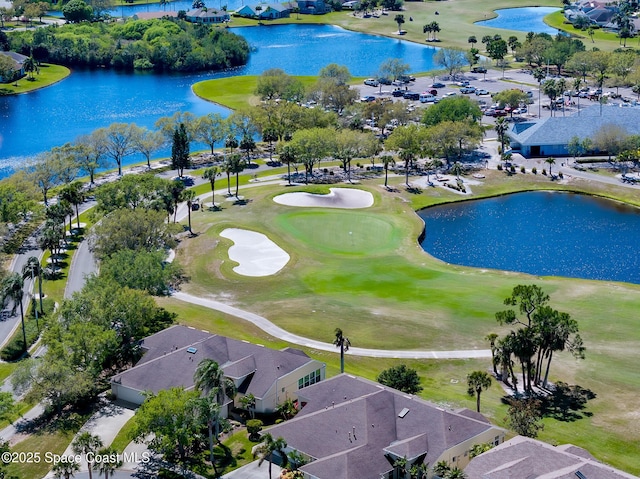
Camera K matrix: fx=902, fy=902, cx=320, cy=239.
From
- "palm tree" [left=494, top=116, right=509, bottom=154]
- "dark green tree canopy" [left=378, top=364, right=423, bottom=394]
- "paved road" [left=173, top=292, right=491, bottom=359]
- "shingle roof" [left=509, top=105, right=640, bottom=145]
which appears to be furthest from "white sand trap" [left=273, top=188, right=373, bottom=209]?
"dark green tree canopy" [left=378, top=364, right=423, bottom=394]

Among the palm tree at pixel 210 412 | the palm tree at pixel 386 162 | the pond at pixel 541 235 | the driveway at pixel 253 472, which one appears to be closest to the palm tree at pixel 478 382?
the driveway at pixel 253 472

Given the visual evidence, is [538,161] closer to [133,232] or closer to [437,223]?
[437,223]

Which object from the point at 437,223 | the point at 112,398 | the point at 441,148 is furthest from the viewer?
the point at 441,148

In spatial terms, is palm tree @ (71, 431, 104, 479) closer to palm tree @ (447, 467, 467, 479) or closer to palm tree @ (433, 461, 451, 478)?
palm tree @ (433, 461, 451, 478)

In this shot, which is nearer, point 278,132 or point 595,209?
point 595,209

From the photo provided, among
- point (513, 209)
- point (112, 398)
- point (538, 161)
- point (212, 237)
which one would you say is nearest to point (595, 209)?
point (513, 209)

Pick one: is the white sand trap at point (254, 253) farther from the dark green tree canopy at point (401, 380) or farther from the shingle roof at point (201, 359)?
the dark green tree canopy at point (401, 380)

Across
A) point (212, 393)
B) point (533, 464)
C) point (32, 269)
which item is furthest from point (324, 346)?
point (32, 269)
